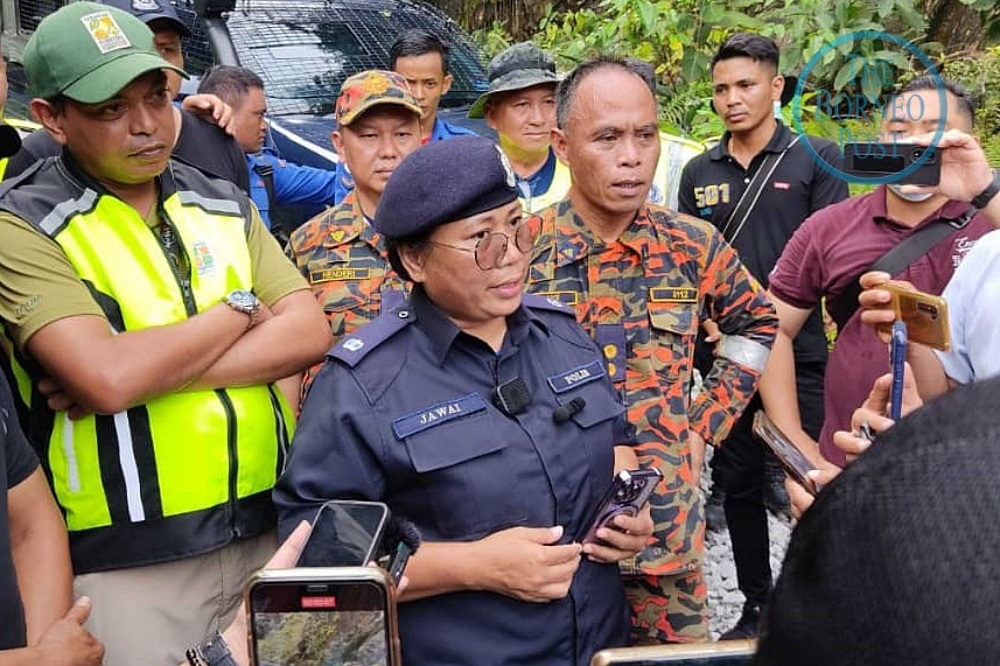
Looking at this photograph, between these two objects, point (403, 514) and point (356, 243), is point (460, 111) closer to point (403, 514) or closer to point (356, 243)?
point (356, 243)

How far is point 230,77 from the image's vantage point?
3826mm

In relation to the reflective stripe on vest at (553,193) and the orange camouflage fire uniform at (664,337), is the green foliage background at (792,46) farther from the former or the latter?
the orange camouflage fire uniform at (664,337)

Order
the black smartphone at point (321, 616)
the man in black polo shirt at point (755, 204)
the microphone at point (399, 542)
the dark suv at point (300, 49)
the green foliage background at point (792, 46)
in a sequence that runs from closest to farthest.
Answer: the black smartphone at point (321, 616) < the microphone at point (399, 542) < the man in black polo shirt at point (755, 204) < the dark suv at point (300, 49) < the green foliage background at point (792, 46)

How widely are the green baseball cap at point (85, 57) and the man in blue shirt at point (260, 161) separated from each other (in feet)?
5.04

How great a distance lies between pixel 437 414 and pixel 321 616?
1.77 feet

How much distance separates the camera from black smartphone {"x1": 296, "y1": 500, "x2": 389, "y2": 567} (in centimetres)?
133

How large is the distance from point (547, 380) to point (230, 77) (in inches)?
101

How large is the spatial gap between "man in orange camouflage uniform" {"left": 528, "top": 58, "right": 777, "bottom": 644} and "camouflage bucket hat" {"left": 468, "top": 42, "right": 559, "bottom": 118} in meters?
1.32

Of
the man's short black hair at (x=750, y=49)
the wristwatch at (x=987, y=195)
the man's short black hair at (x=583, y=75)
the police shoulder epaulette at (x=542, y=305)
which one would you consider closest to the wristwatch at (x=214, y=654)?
the police shoulder epaulette at (x=542, y=305)

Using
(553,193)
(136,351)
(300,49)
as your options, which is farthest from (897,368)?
(300,49)

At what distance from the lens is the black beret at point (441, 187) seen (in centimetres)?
176

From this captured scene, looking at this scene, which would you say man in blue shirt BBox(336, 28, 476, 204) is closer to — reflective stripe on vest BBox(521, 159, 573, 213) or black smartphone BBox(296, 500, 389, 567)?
reflective stripe on vest BBox(521, 159, 573, 213)

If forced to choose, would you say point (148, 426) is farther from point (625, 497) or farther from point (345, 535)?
point (625, 497)

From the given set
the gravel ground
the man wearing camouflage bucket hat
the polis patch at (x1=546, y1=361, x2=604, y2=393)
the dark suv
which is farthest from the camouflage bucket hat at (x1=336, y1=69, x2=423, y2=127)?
the gravel ground
